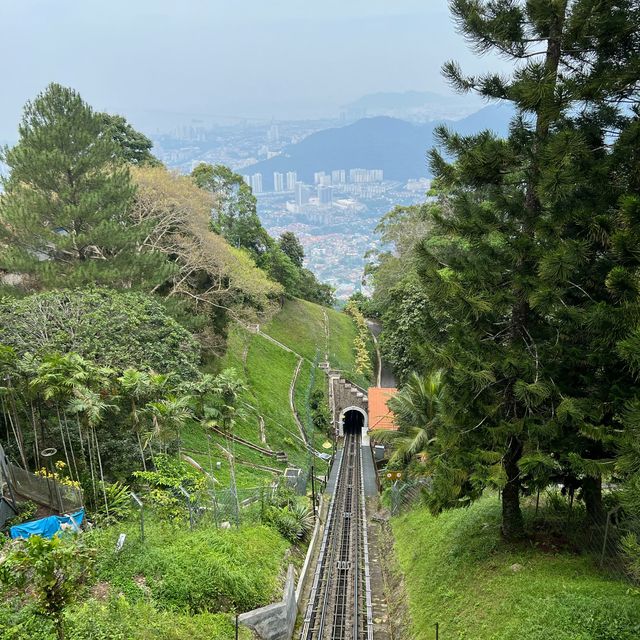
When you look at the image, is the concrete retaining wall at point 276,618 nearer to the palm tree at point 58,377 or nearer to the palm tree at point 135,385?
the palm tree at point 135,385

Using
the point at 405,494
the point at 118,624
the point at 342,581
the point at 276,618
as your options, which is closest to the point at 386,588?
the point at 342,581

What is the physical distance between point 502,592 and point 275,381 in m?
23.8

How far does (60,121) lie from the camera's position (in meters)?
18.9

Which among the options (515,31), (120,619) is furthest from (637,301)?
(120,619)

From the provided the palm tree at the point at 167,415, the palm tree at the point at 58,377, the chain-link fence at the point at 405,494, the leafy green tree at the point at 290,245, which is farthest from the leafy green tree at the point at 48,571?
the leafy green tree at the point at 290,245

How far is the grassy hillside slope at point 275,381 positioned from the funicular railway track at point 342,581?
3.28 meters

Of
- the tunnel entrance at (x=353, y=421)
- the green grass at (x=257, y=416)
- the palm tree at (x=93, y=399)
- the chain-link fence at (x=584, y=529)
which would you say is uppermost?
the palm tree at (x=93, y=399)

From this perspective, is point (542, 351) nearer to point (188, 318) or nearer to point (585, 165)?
point (585, 165)

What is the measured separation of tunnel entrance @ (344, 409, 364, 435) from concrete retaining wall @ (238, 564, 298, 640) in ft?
83.5

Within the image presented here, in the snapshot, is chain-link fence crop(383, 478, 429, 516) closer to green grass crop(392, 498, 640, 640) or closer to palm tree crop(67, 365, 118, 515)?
green grass crop(392, 498, 640, 640)

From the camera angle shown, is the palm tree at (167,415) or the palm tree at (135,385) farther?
the palm tree at (167,415)

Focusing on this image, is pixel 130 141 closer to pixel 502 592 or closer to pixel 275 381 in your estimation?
pixel 275 381

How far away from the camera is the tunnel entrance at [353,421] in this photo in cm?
3703

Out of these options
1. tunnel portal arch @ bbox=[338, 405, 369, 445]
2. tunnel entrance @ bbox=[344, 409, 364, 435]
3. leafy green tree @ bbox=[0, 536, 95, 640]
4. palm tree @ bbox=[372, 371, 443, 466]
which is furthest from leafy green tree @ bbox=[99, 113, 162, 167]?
leafy green tree @ bbox=[0, 536, 95, 640]
